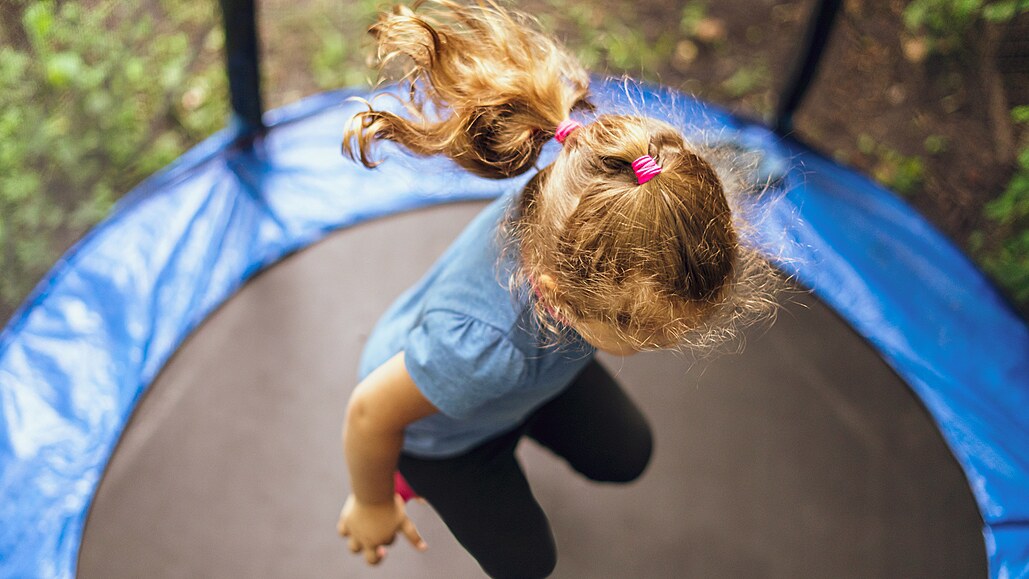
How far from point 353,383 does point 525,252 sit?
666 mm

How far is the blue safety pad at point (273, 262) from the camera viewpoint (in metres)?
1.20

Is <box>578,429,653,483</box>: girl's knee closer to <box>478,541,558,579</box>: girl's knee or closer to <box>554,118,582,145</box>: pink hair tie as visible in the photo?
<box>478,541,558,579</box>: girl's knee

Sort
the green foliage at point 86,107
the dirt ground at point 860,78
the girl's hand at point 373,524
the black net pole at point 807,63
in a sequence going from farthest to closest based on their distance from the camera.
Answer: the dirt ground at point 860,78 < the black net pole at point 807,63 < the green foliage at point 86,107 < the girl's hand at point 373,524

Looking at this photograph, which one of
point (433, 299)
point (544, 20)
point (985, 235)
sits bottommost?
point (985, 235)

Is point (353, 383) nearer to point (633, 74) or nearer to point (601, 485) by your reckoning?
point (601, 485)

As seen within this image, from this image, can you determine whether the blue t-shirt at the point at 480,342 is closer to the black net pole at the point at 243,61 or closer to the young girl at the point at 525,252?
the young girl at the point at 525,252

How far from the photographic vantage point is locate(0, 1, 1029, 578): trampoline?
1.17 m

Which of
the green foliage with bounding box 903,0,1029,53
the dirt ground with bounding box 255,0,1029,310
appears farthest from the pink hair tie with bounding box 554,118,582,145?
the green foliage with bounding box 903,0,1029,53

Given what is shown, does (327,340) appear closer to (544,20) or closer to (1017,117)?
(544,20)

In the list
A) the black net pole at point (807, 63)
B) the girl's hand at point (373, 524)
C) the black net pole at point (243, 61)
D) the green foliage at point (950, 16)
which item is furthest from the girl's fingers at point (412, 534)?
the green foliage at point (950, 16)

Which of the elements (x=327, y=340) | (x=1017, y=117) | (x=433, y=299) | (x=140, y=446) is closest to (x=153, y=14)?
(x=327, y=340)

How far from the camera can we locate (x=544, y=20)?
217 centimetres

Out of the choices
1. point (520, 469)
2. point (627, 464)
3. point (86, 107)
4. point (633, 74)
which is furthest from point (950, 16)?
point (86, 107)

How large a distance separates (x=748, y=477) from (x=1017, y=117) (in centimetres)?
89
